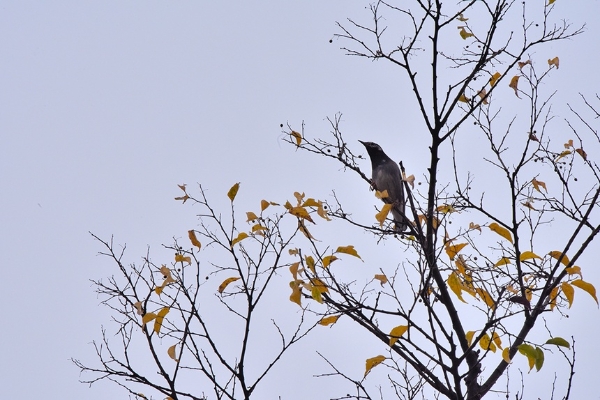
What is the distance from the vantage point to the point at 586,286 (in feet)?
11.6

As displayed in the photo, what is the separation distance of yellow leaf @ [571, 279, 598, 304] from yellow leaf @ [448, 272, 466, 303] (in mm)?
764

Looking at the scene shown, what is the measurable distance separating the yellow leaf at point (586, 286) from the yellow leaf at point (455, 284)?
2.51ft

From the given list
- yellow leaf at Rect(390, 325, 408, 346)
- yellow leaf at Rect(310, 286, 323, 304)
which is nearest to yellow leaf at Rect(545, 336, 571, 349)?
yellow leaf at Rect(390, 325, 408, 346)

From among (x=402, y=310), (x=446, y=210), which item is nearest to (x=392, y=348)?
(x=402, y=310)

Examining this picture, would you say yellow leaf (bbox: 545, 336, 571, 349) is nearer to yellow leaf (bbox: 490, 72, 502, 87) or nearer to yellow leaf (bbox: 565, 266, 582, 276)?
yellow leaf (bbox: 565, 266, 582, 276)

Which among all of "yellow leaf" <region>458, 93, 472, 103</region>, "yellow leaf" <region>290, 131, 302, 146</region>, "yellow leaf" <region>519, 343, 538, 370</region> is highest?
"yellow leaf" <region>290, 131, 302, 146</region>

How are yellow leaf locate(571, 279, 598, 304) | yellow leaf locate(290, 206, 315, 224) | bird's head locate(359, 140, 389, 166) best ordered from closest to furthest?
yellow leaf locate(571, 279, 598, 304) → yellow leaf locate(290, 206, 315, 224) → bird's head locate(359, 140, 389, 166)

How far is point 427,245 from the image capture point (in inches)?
166

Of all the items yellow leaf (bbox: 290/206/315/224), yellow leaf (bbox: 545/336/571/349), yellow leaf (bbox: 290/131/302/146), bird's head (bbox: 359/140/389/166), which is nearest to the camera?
yellow leaf (bbox: 545/336/571/349)

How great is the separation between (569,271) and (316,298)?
146cm

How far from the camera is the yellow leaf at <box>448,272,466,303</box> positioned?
13.6ft

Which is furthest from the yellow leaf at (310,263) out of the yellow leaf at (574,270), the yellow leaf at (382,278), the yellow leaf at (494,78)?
the yellow leaf at (494,78)

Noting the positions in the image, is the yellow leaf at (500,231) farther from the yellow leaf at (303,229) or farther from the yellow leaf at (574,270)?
the yellow leaf at (303,229)

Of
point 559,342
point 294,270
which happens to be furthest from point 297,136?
point 559,342
